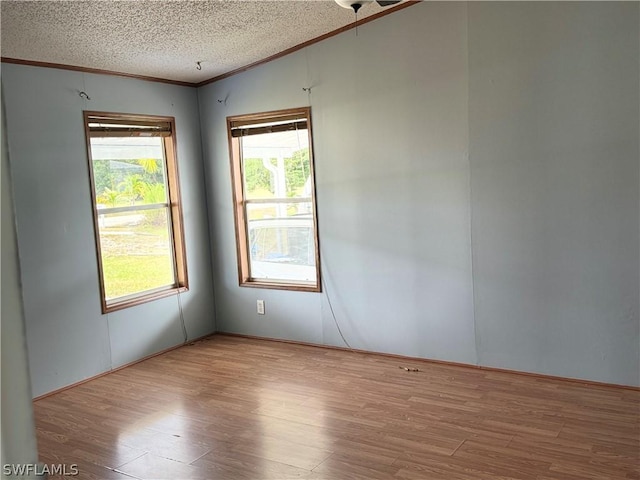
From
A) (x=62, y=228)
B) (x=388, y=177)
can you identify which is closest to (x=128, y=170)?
(x=62, y=228)

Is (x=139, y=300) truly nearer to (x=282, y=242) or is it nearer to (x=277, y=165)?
(x=282, y=242)

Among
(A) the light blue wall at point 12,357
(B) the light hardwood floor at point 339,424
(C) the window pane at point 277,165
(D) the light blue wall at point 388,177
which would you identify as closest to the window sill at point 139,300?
(B) the light hardwood floor at point 339,424

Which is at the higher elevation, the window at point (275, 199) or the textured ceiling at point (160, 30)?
the textured ceiling at point (160, 30)

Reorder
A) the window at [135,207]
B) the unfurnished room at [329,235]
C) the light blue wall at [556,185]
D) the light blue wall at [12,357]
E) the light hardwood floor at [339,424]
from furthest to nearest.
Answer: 1. the window at [135,207]
2. the light blue wall at [556,185]
3. the unfurnished room at [329,235]
4. the light hardwood floor at [339,424]
5. the light blue wall at [12,357]

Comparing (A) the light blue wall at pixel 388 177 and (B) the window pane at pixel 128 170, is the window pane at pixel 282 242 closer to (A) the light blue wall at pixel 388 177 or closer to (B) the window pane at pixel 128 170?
(A) the light blue wall at pixel 388 177

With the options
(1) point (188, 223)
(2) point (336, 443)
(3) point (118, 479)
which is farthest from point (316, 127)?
(3) point (118, 479)

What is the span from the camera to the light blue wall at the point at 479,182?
3576 millimetres

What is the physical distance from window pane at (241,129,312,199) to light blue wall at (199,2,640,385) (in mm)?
190

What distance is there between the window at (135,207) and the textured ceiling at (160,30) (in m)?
0.49

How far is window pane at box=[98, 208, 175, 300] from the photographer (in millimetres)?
4625

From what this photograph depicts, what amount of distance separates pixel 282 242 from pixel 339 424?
2.10 meters

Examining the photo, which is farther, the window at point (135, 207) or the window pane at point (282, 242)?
the window pane at point (282, 242)

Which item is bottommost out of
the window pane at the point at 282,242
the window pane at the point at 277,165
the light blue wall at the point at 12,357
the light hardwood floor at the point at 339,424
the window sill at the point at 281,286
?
the light hardwood floor at the point at 339,424

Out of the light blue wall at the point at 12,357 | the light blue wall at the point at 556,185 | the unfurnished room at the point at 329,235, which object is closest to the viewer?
the light blue wall at the point at 12,357
